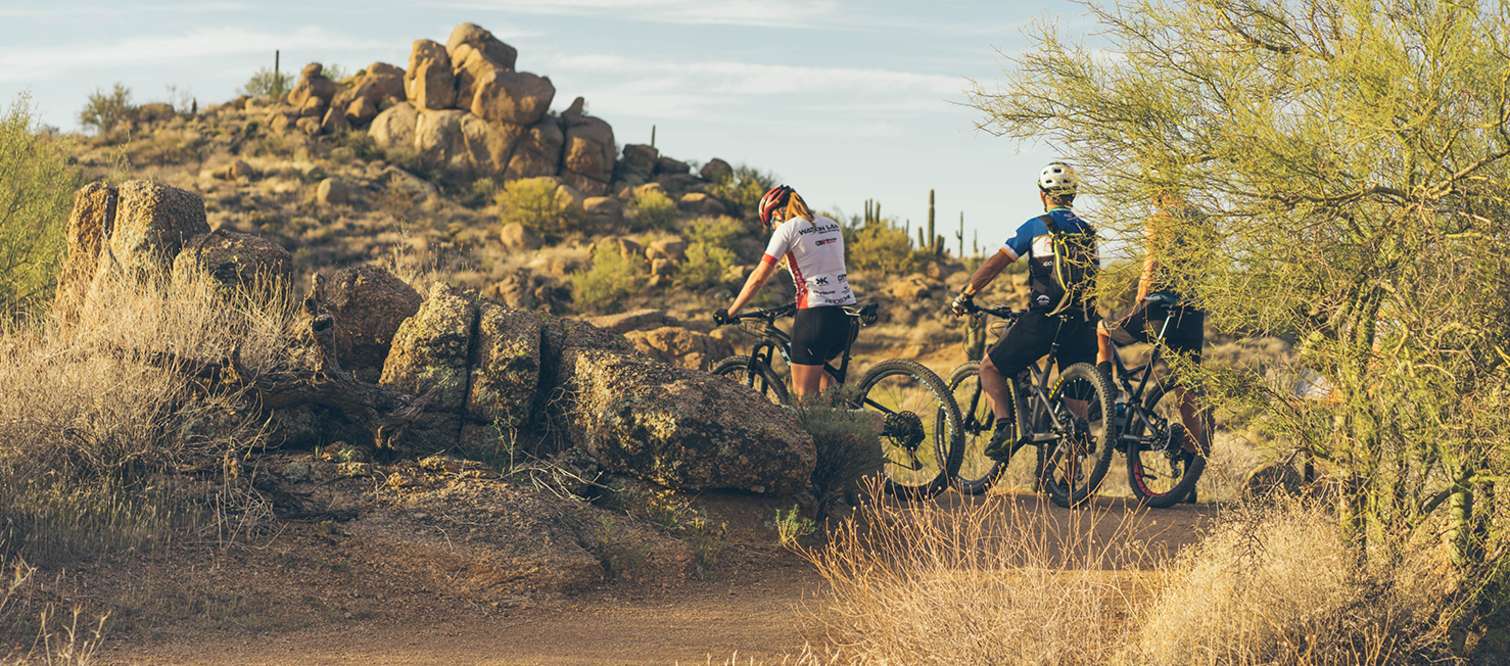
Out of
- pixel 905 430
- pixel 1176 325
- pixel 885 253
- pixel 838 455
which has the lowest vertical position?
pixel 838 455

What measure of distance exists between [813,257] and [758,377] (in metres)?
1.08

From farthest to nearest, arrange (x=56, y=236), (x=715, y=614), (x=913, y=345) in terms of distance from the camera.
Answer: (x=913, y=345)
(x=56, y=236)
(x=715, y=614)

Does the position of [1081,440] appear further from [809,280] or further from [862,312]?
[809,280]

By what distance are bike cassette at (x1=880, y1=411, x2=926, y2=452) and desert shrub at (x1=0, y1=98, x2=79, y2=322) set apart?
986 centimetres

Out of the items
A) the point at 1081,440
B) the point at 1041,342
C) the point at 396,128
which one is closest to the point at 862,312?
the point at 1041,342

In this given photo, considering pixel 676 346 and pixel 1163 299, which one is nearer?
pixel 1163 299

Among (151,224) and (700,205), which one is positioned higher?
(700,205)

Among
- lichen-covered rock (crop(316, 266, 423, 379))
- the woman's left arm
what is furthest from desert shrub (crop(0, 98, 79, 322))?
the woman's left arm

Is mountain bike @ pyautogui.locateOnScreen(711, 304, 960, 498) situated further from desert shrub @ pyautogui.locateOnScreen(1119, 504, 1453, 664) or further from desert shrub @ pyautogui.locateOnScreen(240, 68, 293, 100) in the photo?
desert shrub @ pyautogui.locateOnScreen(240, 68, 293, 100)

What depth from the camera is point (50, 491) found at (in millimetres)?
7664

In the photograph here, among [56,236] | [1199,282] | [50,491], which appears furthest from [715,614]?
[56,236]

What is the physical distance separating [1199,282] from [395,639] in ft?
14.4

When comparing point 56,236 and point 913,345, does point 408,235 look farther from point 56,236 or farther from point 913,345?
point 56,236

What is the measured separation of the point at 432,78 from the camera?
42.9 meters
